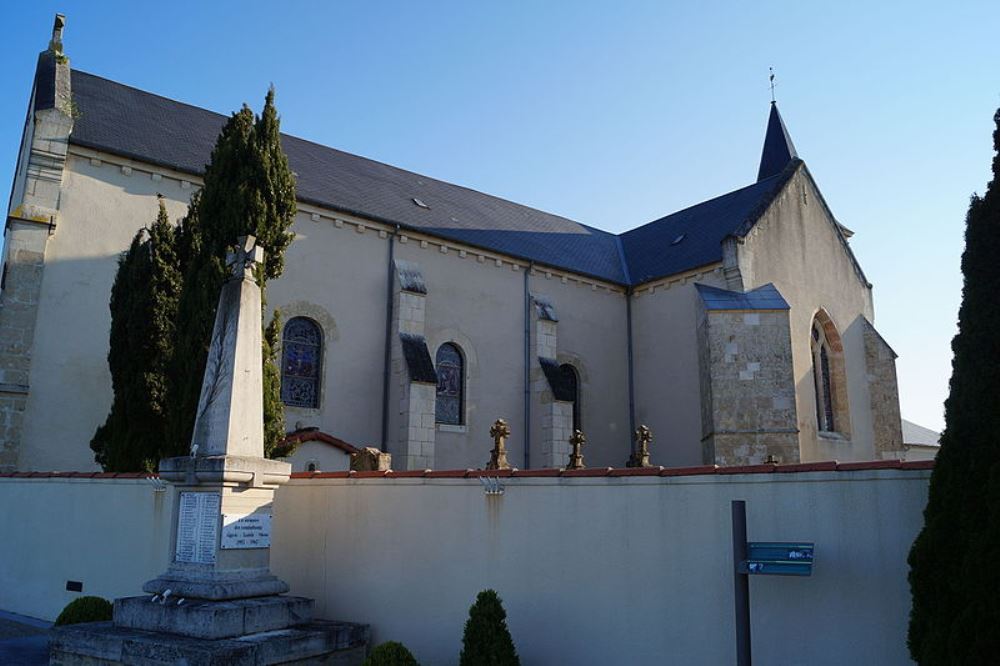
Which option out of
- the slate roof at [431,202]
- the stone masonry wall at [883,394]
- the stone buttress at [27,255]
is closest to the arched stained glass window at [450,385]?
the slate roof at [431,202]

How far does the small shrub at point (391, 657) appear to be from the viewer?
607 centimetres

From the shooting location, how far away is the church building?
12.8 meters

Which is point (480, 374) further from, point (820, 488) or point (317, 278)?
point (820, 488)

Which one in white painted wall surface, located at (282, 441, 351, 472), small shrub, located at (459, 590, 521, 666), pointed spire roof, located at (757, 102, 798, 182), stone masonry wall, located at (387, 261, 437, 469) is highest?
pointed spire roof, located at (757, 102, 798, 182)

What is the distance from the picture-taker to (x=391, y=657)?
6.10 metres

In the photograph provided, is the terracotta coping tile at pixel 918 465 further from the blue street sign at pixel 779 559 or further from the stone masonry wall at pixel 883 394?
the stone masonry wall at pixel 883 394

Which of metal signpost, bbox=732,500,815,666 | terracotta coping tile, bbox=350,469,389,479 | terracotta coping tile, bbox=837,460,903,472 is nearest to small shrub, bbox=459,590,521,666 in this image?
metal signpost, bbox=732,500,815,666

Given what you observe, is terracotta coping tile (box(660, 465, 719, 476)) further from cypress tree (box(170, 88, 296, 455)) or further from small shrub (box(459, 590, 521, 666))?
cypress tree (box(170, 88, 296, 455))

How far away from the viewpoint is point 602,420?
19.5m

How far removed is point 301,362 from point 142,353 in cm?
417

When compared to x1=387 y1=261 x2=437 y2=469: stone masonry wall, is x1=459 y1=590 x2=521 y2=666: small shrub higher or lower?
lower

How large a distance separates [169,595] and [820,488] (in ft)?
17.7

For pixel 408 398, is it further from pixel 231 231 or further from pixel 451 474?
pixel 451 474

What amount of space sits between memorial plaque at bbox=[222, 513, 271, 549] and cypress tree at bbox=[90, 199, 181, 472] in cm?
409
